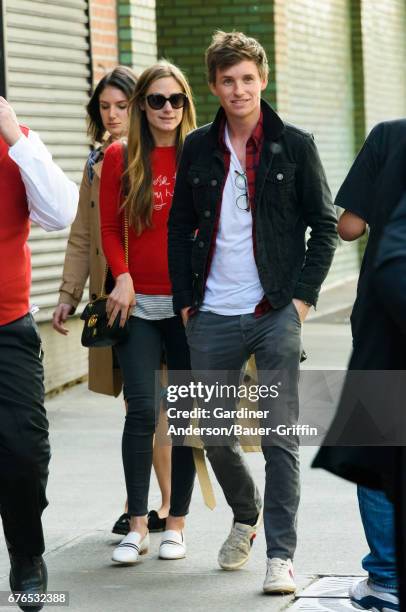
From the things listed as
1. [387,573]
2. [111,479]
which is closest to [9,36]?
[111,479]

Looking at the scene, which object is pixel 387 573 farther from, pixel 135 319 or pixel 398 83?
pixel 398 83

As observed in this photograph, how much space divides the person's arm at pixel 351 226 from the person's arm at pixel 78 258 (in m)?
1.84

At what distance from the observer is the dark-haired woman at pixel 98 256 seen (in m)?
6.12

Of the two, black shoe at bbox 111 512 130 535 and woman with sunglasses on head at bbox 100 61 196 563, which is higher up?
woman with sunglasses on head at bbox 100 61 196 563

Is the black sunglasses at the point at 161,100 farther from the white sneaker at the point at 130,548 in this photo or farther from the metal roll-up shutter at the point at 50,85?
the metal roll-up shutter at the point at 50,85

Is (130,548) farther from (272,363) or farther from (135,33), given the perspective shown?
(135,33)

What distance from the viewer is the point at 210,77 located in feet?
17.7

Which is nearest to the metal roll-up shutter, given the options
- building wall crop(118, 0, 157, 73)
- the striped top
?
building wall crop(118, 0, 157, 73)

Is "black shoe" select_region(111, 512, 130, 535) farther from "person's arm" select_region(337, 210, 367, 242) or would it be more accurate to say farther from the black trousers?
"person's arm" select_region(337, 210, 367, 242)

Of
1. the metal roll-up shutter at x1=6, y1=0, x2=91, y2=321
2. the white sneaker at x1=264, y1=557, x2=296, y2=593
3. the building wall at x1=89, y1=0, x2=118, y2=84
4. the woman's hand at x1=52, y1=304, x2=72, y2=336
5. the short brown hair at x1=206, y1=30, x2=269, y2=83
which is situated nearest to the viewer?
the white sneaker at x1=264, y1=557, x2=296, y2=593

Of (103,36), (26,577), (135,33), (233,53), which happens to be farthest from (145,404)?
(135,33)

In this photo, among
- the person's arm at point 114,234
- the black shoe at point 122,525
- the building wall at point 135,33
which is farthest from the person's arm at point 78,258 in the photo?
the building wall at point 135,33

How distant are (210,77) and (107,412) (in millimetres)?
4170

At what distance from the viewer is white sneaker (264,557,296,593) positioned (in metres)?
5.07
